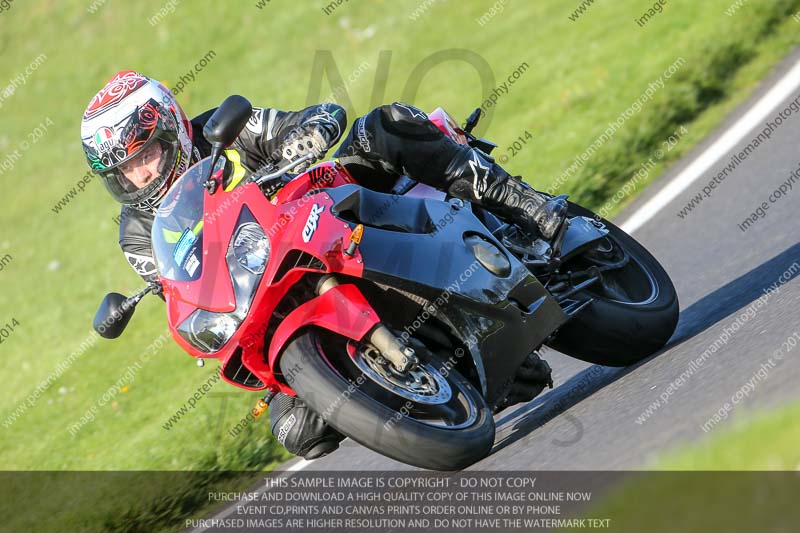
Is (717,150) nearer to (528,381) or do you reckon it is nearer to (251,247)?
(528,381)

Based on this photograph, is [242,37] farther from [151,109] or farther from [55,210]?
[151,109]

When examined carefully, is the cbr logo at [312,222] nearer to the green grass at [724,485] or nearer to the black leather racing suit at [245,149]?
the black leather racing suit at [245,149]

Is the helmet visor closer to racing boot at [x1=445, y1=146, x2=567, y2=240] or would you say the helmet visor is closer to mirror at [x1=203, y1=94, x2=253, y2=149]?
mirror at [x1=203, y1=94, x2=253, y2=149]

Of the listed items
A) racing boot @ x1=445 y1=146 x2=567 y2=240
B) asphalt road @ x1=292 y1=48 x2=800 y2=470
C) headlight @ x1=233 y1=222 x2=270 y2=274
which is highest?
headlight @ x1=233 y1=222 x2=270 y2=274

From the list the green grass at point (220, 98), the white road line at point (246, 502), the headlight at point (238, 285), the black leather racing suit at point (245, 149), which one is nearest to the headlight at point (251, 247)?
the headlight at point (238, 285)

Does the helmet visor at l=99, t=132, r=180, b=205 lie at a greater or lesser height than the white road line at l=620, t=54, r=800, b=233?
greater

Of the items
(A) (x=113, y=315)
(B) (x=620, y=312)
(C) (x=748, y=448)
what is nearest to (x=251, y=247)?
(A) (x=113, y=315)

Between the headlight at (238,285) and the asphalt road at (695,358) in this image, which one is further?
the headlight at (238,285)

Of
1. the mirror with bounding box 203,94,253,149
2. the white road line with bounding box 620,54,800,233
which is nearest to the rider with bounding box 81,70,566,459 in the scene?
the mirror with bounding box 203,94,253,149

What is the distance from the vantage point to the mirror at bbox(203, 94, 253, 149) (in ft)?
15.0

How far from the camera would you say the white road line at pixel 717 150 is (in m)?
8.55

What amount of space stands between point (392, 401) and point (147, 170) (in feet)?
6.00

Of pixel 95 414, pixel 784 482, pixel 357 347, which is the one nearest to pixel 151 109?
pixel 357 347

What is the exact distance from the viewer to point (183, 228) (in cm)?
502
